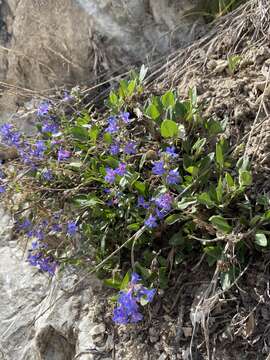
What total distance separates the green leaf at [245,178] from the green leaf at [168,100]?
0.47 meters

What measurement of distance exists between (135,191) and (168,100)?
0.42 metres

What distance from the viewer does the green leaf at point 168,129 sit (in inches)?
86.1

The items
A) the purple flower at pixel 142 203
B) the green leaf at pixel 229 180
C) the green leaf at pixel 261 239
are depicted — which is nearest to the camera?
the green leaf at pixel 261 239

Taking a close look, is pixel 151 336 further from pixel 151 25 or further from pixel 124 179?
pixel 151 25

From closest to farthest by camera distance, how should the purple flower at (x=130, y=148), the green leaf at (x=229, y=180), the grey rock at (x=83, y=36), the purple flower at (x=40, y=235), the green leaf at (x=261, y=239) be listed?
the green leaf at (x=261, y=239) < the green leaf at (x=229, y=180) < the purple flower at (x=130, y=148) < the purple flower at (x=40, y=235) < the grey rock at (x=83, y=36)

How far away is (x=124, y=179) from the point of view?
7.25 feet

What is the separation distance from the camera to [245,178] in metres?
2.01

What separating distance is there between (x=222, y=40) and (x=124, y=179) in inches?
38.6

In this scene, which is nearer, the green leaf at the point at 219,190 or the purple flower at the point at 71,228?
the green leaf at the point at 219,190

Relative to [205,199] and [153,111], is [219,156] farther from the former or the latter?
[153,111]

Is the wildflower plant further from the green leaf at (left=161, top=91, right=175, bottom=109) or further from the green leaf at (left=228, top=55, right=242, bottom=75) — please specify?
the green leaf at (left=228, top=55, right=242, bottom=75)

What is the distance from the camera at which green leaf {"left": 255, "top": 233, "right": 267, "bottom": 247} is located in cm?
193

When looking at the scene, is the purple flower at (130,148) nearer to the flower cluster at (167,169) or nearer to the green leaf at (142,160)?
the green leaf at (142,160)

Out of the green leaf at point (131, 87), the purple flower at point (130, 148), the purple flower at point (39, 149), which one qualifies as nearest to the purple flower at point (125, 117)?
the purple flower at point (130, 148)
